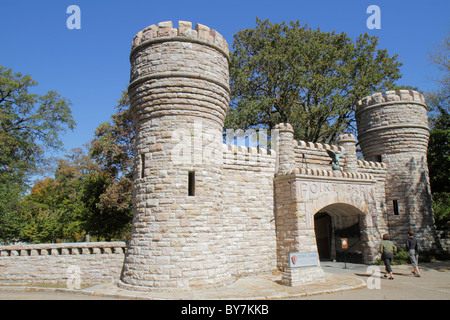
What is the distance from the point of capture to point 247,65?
22062mm

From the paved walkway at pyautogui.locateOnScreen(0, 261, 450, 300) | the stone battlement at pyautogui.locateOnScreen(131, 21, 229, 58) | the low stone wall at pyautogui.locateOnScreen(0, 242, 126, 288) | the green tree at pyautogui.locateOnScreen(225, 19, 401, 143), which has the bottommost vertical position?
Answer: the paved walkway at pyautogui.locateOnScreen(0, 261, 450, 300)

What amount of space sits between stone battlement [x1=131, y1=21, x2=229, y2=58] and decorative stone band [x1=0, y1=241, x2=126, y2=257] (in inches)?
248

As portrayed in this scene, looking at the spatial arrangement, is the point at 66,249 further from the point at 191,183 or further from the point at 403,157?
the point at 403,157

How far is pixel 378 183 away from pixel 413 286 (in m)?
7.31

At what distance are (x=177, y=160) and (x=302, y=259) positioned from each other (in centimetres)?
464

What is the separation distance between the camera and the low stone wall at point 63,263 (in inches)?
393

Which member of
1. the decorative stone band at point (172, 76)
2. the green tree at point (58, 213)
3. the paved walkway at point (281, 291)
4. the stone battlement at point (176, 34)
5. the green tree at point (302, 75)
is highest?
the green tree at point (302, 75)

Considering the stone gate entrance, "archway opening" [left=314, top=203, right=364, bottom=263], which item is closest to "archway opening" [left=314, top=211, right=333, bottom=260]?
"archway opening" [left=314, top=203, right=364, bottom=263]

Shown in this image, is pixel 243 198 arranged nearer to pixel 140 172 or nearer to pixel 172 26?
pixel 140 172

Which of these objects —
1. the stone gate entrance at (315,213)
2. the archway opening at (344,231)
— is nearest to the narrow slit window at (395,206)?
the stone gate entrance at (315,213)

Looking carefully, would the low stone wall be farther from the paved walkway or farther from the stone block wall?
the stone block wall

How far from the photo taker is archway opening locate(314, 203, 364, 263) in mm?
13668

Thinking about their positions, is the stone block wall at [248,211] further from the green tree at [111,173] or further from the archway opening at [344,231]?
the green tree at [111,173]

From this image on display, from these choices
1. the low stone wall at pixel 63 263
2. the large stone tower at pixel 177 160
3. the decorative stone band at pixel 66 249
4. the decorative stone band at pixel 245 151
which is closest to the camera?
the large stone tower at pixel 177 160
